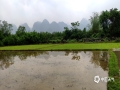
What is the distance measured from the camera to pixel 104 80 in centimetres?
621

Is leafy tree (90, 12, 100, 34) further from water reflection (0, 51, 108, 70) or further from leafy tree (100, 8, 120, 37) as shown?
water reflection (0, 51, 108, 70)

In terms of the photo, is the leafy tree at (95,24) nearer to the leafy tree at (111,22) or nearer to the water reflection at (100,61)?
the leafy tree at (111,22)

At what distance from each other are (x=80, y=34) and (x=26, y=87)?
30.2 meters

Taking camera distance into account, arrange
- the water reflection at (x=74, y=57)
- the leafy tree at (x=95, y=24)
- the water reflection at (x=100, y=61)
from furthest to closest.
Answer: the leafy tree at (x=95, y=24) → the water reflection at (x=74, y=57) → the water reflection at (x=100, y=61)

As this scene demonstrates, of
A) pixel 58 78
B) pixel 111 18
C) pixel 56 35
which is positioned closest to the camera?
pixel 58 78

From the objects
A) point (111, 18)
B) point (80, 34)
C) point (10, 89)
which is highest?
point (111, 18)

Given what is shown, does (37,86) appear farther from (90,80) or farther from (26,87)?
(90,80)

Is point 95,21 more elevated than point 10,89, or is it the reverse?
point 95,21

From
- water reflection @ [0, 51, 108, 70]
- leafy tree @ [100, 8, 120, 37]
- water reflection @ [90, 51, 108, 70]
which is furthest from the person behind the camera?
leafy tree @ [100, 8, 120, 37]

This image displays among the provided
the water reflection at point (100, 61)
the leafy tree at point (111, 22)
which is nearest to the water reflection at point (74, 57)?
the water reflection at point (100, 61)

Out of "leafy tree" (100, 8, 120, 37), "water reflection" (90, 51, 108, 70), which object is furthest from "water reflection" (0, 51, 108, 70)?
"leafy tree" (100, 8, 120, 37)

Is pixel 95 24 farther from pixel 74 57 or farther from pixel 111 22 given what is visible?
pixel 74 57

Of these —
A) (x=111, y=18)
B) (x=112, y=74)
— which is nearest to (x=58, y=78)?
(x=112, y=74)

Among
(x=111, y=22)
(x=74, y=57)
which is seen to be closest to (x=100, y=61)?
(x=74, y=57)
